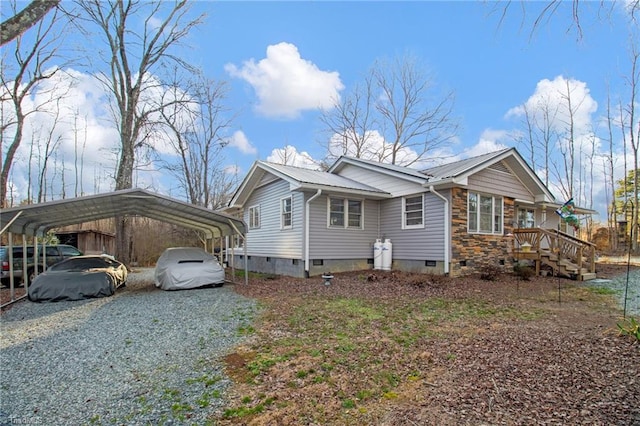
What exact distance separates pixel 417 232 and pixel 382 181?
2458mm

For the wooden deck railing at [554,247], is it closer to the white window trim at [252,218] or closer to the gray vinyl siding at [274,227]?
the gray vinyl siding at [274,227]

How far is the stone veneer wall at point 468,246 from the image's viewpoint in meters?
11.1

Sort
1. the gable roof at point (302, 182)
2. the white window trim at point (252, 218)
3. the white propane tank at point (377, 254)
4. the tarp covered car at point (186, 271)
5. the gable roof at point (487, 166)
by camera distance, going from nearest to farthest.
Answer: the tarp covered car at point (186, 271) < the gable roof at point (487, 166) < the gable roof at point (302, 182) < the white propane tank at point (377, 254) < the white window trim at point (252, 218)

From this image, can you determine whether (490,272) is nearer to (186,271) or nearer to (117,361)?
Result: (186,271)

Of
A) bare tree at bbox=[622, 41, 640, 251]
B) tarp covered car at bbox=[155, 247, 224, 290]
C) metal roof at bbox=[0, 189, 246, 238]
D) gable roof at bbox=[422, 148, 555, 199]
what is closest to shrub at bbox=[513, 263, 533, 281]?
gable roof at bbox=[422, 148, 555, 199]

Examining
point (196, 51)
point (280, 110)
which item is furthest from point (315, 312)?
point (280, 110)

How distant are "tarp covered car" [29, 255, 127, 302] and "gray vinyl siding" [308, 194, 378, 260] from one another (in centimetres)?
607

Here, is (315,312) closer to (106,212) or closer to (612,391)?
(612,391)

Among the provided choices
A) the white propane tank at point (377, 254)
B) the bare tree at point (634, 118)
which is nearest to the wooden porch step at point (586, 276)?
the white propane tank at point (377, 254)

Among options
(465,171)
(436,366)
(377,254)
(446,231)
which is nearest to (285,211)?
(377,254)

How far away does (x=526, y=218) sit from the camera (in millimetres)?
15867

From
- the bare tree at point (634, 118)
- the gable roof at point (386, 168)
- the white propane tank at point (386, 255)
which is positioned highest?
the bare tree at point (634, 118)

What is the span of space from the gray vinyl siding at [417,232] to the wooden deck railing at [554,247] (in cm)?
382

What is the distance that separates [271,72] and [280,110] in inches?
267
